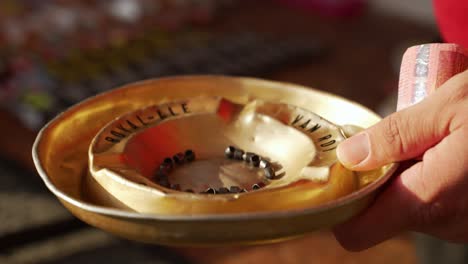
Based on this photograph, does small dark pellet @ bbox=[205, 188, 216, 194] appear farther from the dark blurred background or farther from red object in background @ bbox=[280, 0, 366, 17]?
red object in background @ bbox=[280, 0, 366, 17]

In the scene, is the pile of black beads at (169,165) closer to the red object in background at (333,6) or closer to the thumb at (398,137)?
the thumb at (398,137)

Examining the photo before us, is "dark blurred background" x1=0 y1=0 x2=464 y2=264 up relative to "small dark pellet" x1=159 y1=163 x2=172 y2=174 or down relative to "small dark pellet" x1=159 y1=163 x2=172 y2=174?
down

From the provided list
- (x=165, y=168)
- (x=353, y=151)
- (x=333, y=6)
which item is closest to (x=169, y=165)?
(x=165, y=168)

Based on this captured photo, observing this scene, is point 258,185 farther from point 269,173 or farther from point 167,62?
point 167,62

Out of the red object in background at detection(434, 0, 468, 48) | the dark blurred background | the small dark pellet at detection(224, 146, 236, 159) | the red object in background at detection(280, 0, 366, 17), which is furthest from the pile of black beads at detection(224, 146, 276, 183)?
the red object in background at detection(280, 0, 366, 17)

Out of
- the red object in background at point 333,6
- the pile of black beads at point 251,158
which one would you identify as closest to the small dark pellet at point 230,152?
the pile of black beads at point 251,158

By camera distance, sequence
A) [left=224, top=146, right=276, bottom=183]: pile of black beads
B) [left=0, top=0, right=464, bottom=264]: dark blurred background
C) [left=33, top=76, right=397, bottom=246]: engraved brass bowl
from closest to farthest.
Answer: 1. [left=33, top=76, right=397, bottom=246]: engraved brass bowl
2. [left=224, top=146, right=276, bottom=183]: pile of black beads
3. [left=0, top=0, right=464, bottom=264]: dark blurred background

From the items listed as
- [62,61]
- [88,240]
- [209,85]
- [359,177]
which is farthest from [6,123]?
[359,177]

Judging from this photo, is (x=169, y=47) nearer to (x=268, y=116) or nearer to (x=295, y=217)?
(x=268, y=116)
